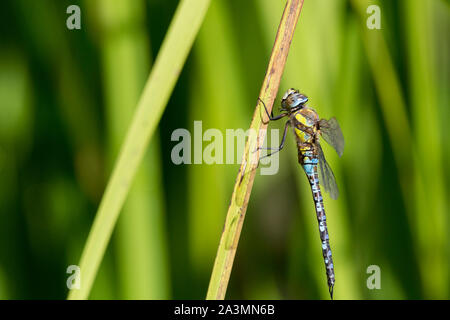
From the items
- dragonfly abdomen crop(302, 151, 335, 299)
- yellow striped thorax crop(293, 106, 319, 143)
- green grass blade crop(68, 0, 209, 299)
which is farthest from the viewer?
yellow striped thorax crop(293, 106, 319, 143)

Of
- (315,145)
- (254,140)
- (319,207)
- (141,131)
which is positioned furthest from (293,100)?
(141,131)

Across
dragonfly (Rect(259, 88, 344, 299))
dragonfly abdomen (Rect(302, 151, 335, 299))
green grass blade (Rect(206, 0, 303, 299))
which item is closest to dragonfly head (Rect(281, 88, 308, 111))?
dragonfly (Rect(259, 88, 344, 299))

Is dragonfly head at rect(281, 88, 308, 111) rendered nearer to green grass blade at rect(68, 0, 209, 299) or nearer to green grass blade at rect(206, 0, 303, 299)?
green grass blade at rect(206, 0, 303, 299)

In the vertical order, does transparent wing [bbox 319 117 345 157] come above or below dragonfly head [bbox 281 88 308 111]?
below

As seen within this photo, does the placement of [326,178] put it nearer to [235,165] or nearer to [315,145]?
[315,145]

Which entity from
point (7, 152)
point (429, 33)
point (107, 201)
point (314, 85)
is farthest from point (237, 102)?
point (7, 152)
